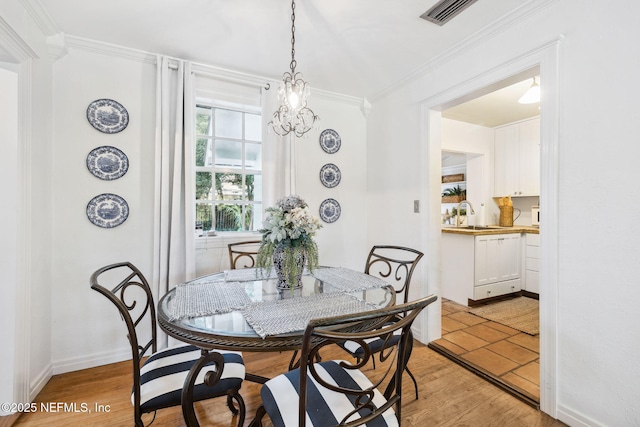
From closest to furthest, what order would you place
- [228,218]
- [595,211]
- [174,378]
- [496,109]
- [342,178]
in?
[174,378]
[595,211]
[228,218]
[342,178]
[496,109]

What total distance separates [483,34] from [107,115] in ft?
9.94

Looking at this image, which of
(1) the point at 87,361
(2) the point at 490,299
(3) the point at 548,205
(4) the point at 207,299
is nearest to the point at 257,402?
(4) the point at 207,299

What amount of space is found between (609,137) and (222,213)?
297cm

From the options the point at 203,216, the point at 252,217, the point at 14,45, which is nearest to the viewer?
the point at 14,45

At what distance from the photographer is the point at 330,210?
3.30 m

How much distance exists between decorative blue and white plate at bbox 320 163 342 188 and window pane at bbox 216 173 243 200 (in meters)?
0.93

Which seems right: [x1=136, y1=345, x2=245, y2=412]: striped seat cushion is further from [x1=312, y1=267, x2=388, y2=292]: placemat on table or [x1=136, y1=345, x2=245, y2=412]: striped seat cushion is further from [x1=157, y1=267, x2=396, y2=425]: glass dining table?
[x1=312, y1=267, x2=388, y2=292]: placemat on table

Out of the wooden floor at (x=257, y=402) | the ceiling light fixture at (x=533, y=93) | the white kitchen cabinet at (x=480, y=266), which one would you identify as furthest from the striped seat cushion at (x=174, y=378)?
the ceiling light fixture at (x=533, y=93)

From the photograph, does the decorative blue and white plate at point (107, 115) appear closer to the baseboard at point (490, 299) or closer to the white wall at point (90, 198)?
the white wall at point (90, 198)

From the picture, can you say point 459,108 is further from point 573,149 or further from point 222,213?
point 222,213

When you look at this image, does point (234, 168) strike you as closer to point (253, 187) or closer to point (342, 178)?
point (253, 187)

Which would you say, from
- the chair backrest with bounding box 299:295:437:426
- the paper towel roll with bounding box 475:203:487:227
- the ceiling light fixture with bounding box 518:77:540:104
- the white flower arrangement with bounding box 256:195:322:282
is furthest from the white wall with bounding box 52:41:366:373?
the paper towel roll with bounding box 475:203:487:227

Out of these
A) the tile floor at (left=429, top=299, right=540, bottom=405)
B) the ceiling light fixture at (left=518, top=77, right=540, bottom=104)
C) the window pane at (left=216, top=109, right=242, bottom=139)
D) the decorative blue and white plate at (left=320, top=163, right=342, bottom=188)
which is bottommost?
the tile floor at (left=429, top=299, right=540, bottom=405)

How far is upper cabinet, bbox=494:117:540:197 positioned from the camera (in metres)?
4.04
